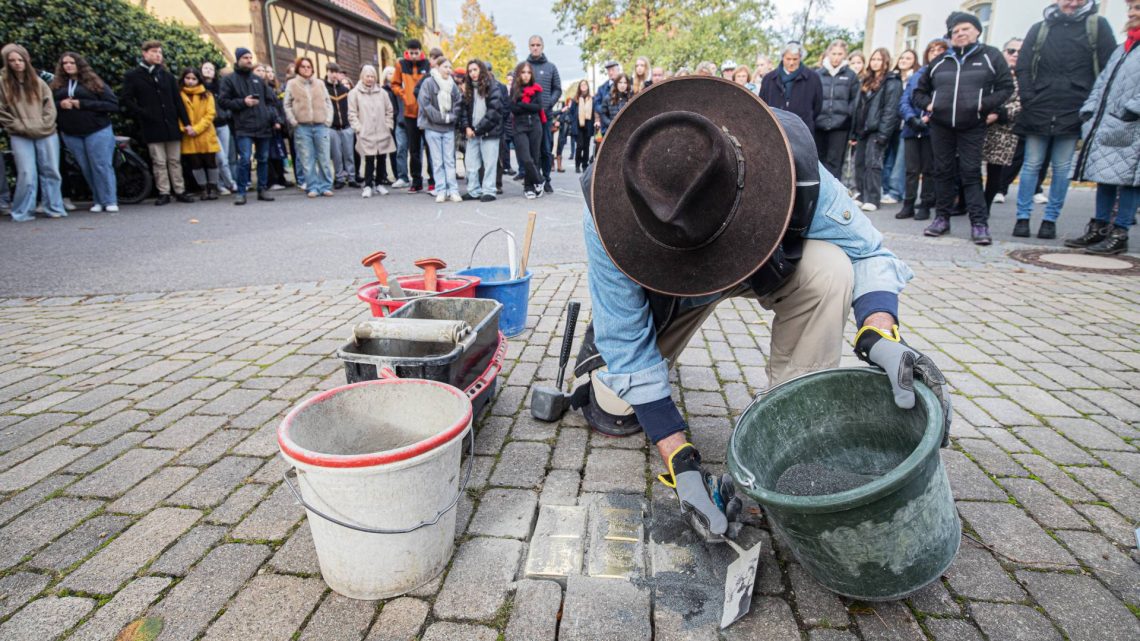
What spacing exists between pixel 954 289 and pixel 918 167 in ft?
11.6

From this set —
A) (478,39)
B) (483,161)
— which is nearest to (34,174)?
(483,161)

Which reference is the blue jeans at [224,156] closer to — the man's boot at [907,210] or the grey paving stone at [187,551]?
the grey paving stone at [187,551]

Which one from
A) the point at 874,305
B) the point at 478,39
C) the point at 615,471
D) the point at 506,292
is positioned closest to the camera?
the point at 874,305

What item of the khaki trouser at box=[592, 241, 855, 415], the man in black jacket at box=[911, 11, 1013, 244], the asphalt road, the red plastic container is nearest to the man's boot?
the asphalt road

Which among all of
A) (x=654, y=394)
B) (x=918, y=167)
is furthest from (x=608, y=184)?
(x=918, y=167)

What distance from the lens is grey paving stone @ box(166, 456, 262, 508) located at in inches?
88.5

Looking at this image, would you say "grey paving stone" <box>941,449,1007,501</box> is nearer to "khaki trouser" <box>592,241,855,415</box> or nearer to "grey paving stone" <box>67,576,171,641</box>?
"khaki trouser" <box>592,241,855,415</box>

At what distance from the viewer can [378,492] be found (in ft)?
5.38

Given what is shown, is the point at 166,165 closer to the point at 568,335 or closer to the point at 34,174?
the point at 34,174

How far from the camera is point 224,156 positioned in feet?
33.9

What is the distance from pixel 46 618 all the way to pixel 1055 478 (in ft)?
11.0

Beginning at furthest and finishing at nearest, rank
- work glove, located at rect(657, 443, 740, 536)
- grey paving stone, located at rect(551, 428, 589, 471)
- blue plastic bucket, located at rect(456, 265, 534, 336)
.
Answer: blue plastic bucket, located at rect(456, 265, 534, 336) → grey paving stone, located at rect(551, 428, 589, 471) → work glove, located at rect(657, 443, 740, 536)

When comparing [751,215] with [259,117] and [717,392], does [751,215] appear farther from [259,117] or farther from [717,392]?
[259,117]

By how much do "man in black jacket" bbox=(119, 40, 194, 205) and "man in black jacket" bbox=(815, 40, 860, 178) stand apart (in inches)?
356
